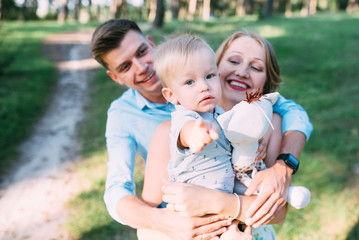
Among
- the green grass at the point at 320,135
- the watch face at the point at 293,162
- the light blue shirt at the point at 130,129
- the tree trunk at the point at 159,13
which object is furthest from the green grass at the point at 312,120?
the tree trunk at the point at 159,13

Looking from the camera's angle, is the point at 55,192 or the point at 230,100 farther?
the point at 55,192

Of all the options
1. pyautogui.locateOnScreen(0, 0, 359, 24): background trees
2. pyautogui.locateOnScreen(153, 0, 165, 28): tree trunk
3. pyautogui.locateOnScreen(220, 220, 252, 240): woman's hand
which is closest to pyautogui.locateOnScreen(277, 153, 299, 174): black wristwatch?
pyautogui.locateOnScreen(220, 220, 252, 240): woman's hand

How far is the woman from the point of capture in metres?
1.73

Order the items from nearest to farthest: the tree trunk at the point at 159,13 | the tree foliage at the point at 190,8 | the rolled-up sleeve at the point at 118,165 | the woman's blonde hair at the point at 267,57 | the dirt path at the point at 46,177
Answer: the rolled-up sleeve at the point at 118,165, the woman's blonde hair at the point at 267,57, the dirt path at the point at 46,177, the tree trunk at the point at 159,13, the tree foliage at the point at 190,8

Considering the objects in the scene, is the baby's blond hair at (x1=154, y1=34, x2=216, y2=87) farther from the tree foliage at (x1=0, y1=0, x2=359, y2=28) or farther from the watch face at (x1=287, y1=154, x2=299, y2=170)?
the tree foliage at (x1=0, y1=0, x2=359, y2=28)

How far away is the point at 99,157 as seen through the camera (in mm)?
6047

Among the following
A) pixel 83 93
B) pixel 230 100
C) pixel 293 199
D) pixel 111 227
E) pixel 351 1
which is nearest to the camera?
pixel 293 199

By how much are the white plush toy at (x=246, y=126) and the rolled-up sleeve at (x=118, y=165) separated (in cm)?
86

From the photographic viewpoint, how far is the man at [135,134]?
183 cm

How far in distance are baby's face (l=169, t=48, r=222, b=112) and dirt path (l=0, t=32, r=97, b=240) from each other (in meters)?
3.52

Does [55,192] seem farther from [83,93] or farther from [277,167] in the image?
[83,93]

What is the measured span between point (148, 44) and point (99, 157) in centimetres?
397

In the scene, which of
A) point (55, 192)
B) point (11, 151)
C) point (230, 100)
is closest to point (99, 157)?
point (55, 192)

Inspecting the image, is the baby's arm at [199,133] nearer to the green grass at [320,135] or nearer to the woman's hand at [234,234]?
the woman's hand at [234,234]
